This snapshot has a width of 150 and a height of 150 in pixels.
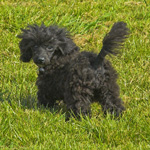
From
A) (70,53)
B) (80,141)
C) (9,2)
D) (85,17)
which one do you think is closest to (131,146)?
(80,141)

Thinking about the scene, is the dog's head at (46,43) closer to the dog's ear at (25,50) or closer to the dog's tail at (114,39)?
the dog's ear at (25,50)

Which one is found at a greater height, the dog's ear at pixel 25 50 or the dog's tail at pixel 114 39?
the dog's tail at pixel 114 39

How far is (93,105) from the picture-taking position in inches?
212

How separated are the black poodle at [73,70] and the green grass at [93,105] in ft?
0.69

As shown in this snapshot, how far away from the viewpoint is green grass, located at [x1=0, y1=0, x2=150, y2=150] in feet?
14.0

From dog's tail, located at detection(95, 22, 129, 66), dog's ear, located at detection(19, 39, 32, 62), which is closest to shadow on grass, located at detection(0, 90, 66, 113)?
dog's ear, located at detection(19, 39, 32, 62)

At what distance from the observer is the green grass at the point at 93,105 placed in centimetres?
428

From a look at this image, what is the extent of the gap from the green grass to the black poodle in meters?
0.21

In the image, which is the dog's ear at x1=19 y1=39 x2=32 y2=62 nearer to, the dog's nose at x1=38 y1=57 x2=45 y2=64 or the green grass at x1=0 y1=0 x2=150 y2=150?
the dog's nose at x1=38 y1=57 x2=45 y2=64

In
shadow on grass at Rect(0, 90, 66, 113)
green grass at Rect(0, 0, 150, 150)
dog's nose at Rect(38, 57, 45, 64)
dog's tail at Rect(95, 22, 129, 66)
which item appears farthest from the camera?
shadow on grass at Rect(0, 90, 66, 113)

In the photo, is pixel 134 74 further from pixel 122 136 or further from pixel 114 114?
pixel 122 136

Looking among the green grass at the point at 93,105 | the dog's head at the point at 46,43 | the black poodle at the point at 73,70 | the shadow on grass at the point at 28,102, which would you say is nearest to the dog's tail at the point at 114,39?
the black poodle at the point at 73,70

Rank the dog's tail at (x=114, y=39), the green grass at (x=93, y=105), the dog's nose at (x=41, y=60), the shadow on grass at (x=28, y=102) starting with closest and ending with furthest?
1. the green grass at (x=93, y=105)
2. the dog's tail at (x=114, y=39)
3. the dog's nose at (x=41, y=60)
4. the shadow on grass at (x=28, y=102)

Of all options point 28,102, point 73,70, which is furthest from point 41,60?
point 28,102
